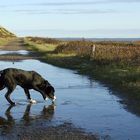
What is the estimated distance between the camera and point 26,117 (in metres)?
12.6

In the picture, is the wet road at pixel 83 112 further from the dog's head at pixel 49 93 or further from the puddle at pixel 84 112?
the dog's head at pixel 49 93

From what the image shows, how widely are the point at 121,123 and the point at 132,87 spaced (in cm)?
575

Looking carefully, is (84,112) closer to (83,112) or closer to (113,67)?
(83,112)

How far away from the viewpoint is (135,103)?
577 inches

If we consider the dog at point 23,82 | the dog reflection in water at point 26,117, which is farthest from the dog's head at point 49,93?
the dog reflection in water at point 26,117

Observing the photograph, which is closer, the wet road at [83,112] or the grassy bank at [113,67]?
the wet road at [83,112]

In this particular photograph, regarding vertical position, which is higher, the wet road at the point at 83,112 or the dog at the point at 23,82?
the dog at the point at 23,82

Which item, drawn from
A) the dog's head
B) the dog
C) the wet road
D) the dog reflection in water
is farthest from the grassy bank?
the dog reflection in water

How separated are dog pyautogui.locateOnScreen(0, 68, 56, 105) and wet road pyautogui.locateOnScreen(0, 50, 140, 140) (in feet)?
0.84

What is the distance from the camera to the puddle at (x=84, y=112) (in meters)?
11.2

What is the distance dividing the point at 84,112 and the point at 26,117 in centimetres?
163

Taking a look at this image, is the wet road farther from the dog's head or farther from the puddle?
the dog's head

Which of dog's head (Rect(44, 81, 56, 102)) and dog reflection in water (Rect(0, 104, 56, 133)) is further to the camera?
dog's head (Rect(44, 81, 56, 102))

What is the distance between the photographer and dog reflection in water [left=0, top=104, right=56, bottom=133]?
37.9 ft
